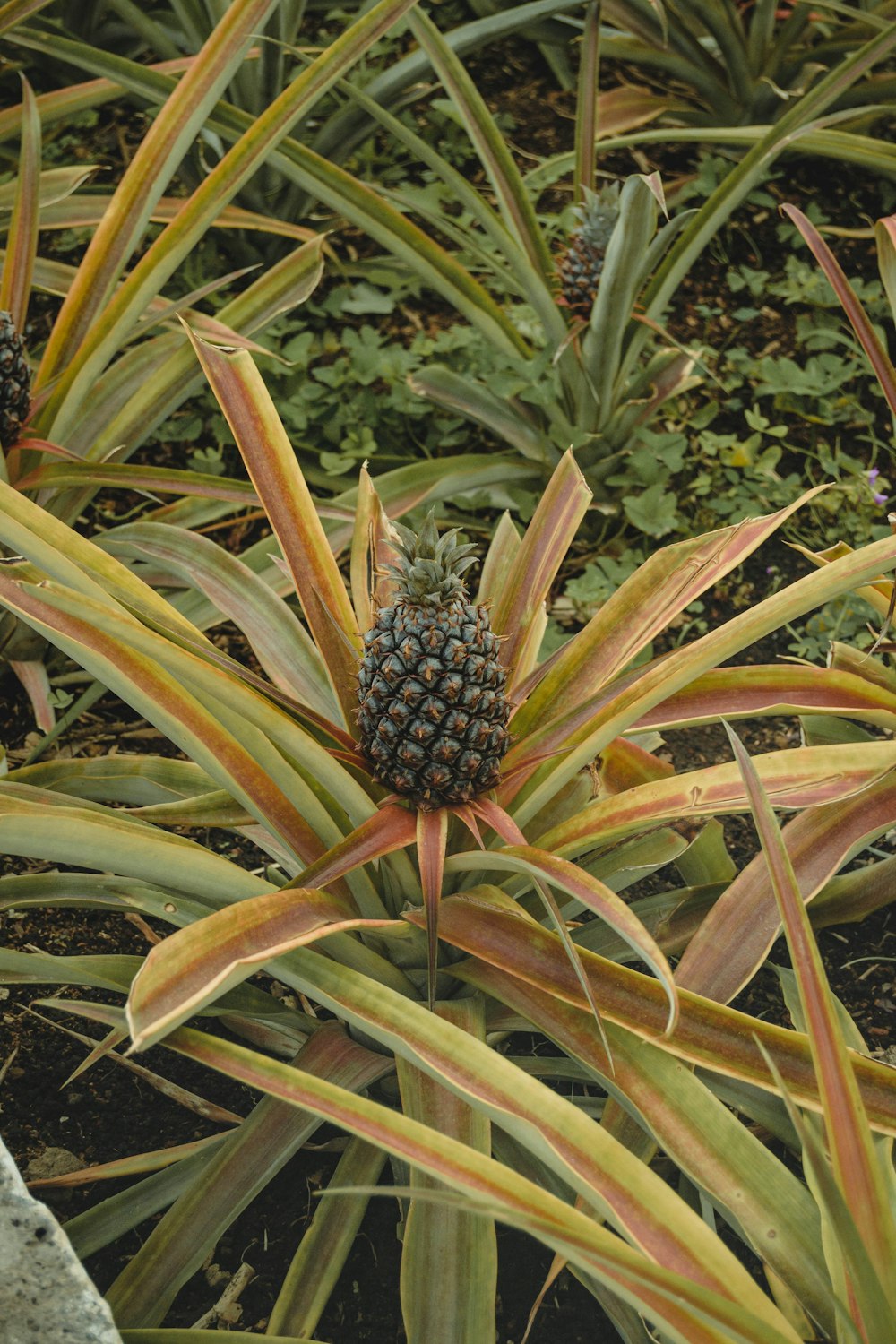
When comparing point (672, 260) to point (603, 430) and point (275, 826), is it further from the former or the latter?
point (275, 826)

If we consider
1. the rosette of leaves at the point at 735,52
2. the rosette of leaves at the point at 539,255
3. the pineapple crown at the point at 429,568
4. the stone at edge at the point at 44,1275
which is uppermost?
the rosette of leaves at the point at 735,52

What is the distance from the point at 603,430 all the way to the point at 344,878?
112 cm

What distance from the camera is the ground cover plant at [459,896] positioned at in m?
0.87

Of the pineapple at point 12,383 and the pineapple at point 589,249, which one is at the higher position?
the pineapple at point 589,249

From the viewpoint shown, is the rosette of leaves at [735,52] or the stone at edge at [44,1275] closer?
the stone at edge at [44,1275]

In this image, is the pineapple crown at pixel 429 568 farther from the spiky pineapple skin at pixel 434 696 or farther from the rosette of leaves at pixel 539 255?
the rosette of leaves at pixel 539 255

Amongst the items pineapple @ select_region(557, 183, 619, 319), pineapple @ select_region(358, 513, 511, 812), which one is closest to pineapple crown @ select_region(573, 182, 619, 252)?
pineapple @ select_region(557, 183, 619, 319)

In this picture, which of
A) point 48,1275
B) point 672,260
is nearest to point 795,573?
point 672,260

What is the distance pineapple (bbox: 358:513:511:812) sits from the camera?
3.54 ft

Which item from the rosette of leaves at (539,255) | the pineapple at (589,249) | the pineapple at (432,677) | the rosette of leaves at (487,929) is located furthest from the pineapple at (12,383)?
the pineapple at (589,249)

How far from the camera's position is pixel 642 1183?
87cm

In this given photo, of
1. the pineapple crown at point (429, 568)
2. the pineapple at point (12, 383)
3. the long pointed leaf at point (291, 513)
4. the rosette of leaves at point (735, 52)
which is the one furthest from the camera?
the rosette of leaves at point (735, 52)

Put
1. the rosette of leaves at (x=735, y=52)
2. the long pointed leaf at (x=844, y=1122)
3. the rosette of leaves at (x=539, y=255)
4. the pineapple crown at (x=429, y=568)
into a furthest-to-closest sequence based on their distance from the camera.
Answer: the rosette of leaves at (x=735, y=52), the rosette of leaves at (x=539, y=255), the pineapple crown at (x=429, y=568), the long pointed leaf at (x=844, y=1122)

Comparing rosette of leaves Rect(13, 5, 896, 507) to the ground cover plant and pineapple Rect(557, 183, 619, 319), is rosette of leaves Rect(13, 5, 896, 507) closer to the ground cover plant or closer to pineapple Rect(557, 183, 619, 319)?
pineapple Rect(557, 183, 619, 319)
